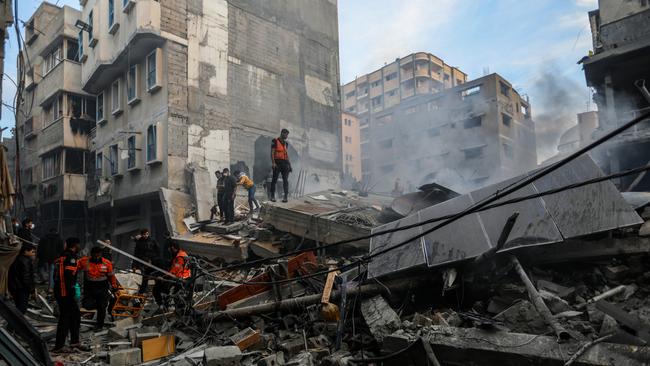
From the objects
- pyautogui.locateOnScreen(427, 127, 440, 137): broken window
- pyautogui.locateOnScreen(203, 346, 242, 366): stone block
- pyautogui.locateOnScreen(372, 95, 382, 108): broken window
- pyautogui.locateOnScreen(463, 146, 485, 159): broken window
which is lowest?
pyautogui.locateOnScreen(203, 346, 242, 366): stone block

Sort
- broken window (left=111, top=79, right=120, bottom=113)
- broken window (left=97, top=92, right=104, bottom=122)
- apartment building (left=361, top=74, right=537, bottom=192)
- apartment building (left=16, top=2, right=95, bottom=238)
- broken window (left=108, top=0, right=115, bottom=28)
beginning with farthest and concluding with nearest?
apartment building (left=361, top=74, right=537, bottom=192)
apartment building (left=16, top=2, right=95, bottom=238)
broken window (left=97, top=92, right=104, bottom=122)
broken window (left=111, top=79, right=120, bottom=113)
broken window (left=108, top=0, right=115, bottom=28)

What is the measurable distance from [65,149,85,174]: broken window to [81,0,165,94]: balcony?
12.8ft

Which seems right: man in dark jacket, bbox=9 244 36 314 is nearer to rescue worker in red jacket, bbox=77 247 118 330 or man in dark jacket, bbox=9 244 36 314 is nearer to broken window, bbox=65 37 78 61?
rescue worker in red jacket, bbox=77 247 118 330

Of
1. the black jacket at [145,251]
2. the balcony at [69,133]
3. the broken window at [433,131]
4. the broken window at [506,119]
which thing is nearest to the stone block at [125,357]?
the black jacket at [145,251]

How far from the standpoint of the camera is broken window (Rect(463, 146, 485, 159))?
128 ft

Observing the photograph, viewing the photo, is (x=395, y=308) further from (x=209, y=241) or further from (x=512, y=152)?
(x=512, y=152)

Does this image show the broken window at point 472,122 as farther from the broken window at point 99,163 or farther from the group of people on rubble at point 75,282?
the group of people on rubble at point 75,282

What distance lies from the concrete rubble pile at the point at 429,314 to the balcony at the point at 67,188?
13.8 m

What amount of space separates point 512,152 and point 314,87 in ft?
91.6

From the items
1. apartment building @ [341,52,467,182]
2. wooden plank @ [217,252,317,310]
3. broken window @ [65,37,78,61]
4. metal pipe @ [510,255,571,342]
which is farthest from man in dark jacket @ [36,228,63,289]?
apartment building @ [341,52,467,182]

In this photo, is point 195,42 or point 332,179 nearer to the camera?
point 195,42

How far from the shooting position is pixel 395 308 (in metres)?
5.51

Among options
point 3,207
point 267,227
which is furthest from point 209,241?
point 3,207

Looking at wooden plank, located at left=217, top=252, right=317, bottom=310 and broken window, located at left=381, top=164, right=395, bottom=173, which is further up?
broken window, located at left=381, top=164, right=395, bottom=173
